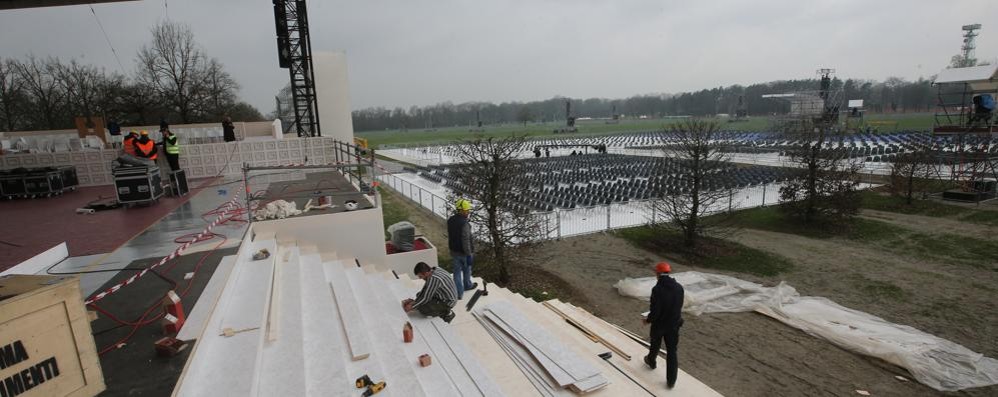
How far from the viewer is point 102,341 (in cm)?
431

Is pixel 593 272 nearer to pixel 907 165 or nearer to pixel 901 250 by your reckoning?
pixel 901 250

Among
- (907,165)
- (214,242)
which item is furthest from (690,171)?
(214,242)

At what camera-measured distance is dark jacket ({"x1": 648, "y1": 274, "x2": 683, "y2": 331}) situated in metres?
5.68

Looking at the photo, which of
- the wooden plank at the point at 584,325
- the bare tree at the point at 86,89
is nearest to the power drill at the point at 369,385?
the wooden plank at the point at 584,325

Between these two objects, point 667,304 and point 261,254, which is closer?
point 667,304

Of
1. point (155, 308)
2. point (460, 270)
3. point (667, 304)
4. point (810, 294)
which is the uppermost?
point (155, 308)

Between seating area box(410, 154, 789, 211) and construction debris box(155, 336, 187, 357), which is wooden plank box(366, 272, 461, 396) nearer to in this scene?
construction debris box(155, 336, 187, 357)

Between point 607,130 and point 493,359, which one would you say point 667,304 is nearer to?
point 493,359

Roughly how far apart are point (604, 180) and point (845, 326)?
2024 cm

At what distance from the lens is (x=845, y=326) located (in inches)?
349

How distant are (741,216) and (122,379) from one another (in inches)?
824

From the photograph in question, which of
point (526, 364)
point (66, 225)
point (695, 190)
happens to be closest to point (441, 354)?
point (526, 364)

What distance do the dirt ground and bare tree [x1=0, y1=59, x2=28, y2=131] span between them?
4081cm

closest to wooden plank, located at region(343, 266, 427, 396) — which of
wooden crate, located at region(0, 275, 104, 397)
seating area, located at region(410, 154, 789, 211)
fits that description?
wooden crate, located at region(0, 275, 104, 397)
